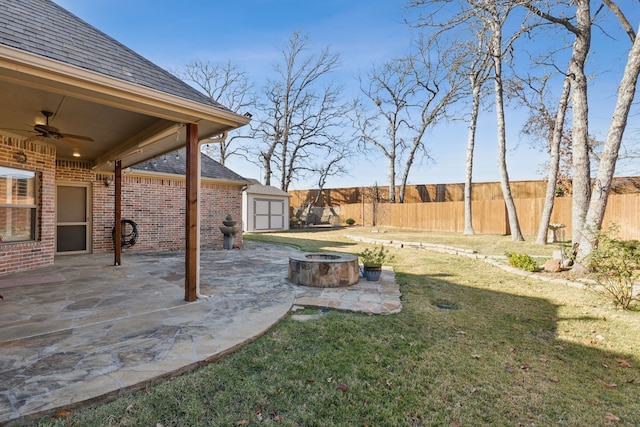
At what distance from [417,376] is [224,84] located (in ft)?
82.0

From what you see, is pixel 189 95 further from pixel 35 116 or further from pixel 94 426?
pixel 94 426

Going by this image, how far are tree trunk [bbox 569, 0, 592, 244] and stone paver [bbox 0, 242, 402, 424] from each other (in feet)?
14.9

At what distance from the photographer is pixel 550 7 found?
6996 mm

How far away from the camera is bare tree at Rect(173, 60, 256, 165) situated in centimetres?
2278

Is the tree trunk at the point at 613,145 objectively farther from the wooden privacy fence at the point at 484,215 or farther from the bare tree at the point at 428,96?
the bare tree at the point at 428,96

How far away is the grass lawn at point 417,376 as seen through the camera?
6.33 ft

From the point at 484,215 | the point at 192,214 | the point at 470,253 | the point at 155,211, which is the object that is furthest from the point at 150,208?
the point at 484,215

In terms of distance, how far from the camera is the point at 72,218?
26.5 ft

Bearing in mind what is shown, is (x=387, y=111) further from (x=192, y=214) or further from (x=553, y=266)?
Answer: (x=192, y=214)

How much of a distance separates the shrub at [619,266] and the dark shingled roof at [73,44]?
18.9ft

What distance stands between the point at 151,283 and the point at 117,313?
5.02 feet

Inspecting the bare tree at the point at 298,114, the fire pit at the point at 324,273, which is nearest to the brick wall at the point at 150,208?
the fire pit at the point at 324,273

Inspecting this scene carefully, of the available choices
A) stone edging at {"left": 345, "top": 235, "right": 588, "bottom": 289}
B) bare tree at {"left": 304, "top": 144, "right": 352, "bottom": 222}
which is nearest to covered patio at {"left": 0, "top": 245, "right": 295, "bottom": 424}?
stone edging at {"left": 345, "top": 235, "right": 588, "bottom": 289}

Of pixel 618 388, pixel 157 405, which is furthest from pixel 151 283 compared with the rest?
pixel 618 388
